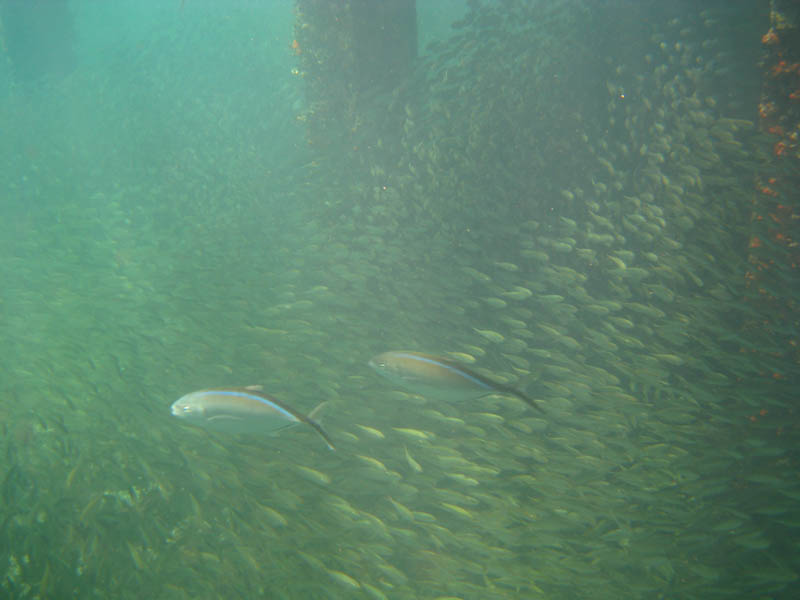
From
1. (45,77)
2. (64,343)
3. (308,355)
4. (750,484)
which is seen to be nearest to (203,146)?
(64,343)

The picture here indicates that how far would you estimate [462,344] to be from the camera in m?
5.07

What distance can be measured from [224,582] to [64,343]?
14.8ft

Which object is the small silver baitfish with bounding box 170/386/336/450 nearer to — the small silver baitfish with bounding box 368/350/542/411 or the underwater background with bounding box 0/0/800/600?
the small silver baitfish with bounding box 368/350/542/411

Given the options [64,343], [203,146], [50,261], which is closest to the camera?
[64,343]

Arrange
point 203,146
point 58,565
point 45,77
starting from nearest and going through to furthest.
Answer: point 58,565, point 203,146, point 45,77

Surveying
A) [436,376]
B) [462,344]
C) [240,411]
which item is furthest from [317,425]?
[462,344]

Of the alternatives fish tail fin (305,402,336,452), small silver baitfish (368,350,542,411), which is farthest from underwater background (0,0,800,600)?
small silver baitfish (368,350,542,411)

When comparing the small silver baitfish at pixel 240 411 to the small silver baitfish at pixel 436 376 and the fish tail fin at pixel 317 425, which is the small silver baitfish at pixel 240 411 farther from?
the small silver baitfish at pixel 436 376

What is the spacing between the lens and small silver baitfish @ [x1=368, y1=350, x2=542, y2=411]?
2533 mm

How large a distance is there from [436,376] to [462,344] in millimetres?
2526

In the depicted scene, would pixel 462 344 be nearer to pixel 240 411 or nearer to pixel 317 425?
pixel 317 425

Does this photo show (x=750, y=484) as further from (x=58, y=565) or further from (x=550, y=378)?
(x=58, y=565)

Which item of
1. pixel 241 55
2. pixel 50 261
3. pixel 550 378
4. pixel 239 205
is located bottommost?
pixel 550 378

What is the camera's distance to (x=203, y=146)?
1119 cm
